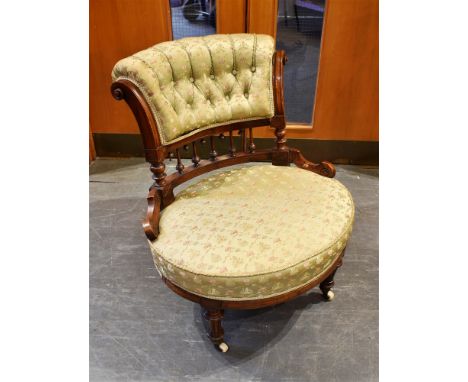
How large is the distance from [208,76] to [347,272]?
4.01ft

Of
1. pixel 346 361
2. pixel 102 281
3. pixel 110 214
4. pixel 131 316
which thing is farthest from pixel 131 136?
pixel 346 361

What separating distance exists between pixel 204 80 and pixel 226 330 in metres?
1.11

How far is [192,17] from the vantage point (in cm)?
263

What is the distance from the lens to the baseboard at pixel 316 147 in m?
2.92

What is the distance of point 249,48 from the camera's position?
167cm

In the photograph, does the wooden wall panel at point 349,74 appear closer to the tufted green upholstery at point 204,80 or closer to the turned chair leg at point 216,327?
the tufted green upholstery at point 204,80

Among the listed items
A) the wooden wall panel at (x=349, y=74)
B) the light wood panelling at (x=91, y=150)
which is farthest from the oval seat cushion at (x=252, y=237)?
the light wood panelling at (x=91, y=150)

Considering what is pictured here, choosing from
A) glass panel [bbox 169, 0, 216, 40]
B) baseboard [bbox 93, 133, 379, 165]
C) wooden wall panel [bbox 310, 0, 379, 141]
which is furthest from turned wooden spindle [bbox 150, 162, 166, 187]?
wooden wall panel [bbox 310, 0, 379, 141]

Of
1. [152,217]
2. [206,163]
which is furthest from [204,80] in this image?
[152,217]

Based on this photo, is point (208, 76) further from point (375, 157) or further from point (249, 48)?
point (375, 157)

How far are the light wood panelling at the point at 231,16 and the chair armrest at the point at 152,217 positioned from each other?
4.92 ft

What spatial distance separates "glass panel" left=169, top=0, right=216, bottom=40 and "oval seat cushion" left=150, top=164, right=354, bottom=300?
4.85 ft

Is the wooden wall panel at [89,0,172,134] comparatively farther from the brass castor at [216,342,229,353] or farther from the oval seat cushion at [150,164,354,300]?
the brass castor at [216,342,229,353]

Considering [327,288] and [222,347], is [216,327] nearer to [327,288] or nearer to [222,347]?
[222,347]
